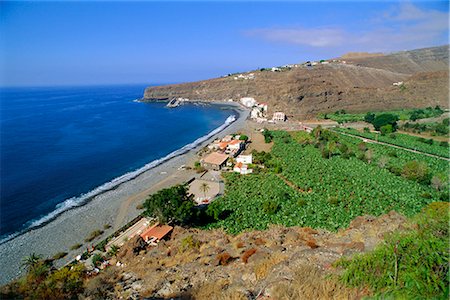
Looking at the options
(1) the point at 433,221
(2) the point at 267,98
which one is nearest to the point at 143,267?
(1) the point at 433,221

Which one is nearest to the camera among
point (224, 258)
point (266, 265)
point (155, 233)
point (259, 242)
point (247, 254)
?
point (266, 265)

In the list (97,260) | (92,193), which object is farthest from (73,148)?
(97,260)

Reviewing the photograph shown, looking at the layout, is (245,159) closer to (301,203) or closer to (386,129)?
(301,203)

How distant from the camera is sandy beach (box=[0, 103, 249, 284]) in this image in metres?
21.6

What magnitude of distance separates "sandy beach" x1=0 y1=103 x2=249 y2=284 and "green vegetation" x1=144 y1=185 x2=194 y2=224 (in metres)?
4.48

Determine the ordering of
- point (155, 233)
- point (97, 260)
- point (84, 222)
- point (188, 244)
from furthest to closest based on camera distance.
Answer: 1. point (84, 222)
2. point (155, 233)
3. point (97, 260)
4. point (188, 244)

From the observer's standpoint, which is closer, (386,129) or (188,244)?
(188,244)

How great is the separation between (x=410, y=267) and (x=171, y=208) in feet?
59.9

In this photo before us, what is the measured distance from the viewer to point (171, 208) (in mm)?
22656

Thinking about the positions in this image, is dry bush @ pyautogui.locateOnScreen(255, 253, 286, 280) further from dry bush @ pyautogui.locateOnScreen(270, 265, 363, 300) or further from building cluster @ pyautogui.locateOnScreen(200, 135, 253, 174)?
building cluster @ pyautogui.locateOnScreen(200, 135, 253, 174)

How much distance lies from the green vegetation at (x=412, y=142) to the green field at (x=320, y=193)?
13.3 ft

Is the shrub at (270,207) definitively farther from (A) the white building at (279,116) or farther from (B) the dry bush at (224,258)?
(A) the white building at (279,116)

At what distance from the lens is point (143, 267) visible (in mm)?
16312

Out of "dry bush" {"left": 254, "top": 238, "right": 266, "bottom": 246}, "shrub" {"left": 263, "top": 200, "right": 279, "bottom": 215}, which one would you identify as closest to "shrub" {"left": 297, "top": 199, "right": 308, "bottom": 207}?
"shrub" {"left": 263, "top": 200, "right": 279, "bottom": 215}
